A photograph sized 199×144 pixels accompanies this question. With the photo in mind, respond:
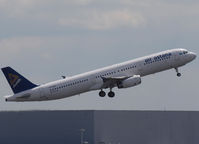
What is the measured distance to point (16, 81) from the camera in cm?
18375

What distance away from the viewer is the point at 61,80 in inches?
7210

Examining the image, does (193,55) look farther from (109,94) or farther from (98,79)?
(98,79)

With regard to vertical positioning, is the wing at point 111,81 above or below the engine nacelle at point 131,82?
above

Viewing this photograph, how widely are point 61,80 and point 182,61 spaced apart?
23774mm

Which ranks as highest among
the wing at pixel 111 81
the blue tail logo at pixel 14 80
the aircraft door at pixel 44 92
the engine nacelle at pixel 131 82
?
the blue tail logo at pixel 14 80

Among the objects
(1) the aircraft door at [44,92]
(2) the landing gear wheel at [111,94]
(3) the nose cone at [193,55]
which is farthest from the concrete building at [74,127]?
(3) the nose cone at [193,55]

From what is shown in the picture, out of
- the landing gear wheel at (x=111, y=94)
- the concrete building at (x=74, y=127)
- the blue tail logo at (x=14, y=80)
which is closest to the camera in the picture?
the blue tail logo at (x=14, y=80)

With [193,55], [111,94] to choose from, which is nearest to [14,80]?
[111,94]

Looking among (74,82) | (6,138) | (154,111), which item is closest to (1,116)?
(6,138)

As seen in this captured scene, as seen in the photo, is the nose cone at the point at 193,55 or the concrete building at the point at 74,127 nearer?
the concrete building at the point at 74,127

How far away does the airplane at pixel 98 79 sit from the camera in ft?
596

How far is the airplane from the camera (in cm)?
18175

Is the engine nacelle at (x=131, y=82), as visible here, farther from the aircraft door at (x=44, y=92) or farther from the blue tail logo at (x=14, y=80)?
the blue tail logo at (x=14, y=80)

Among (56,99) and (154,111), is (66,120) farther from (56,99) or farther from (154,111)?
(154,111)
